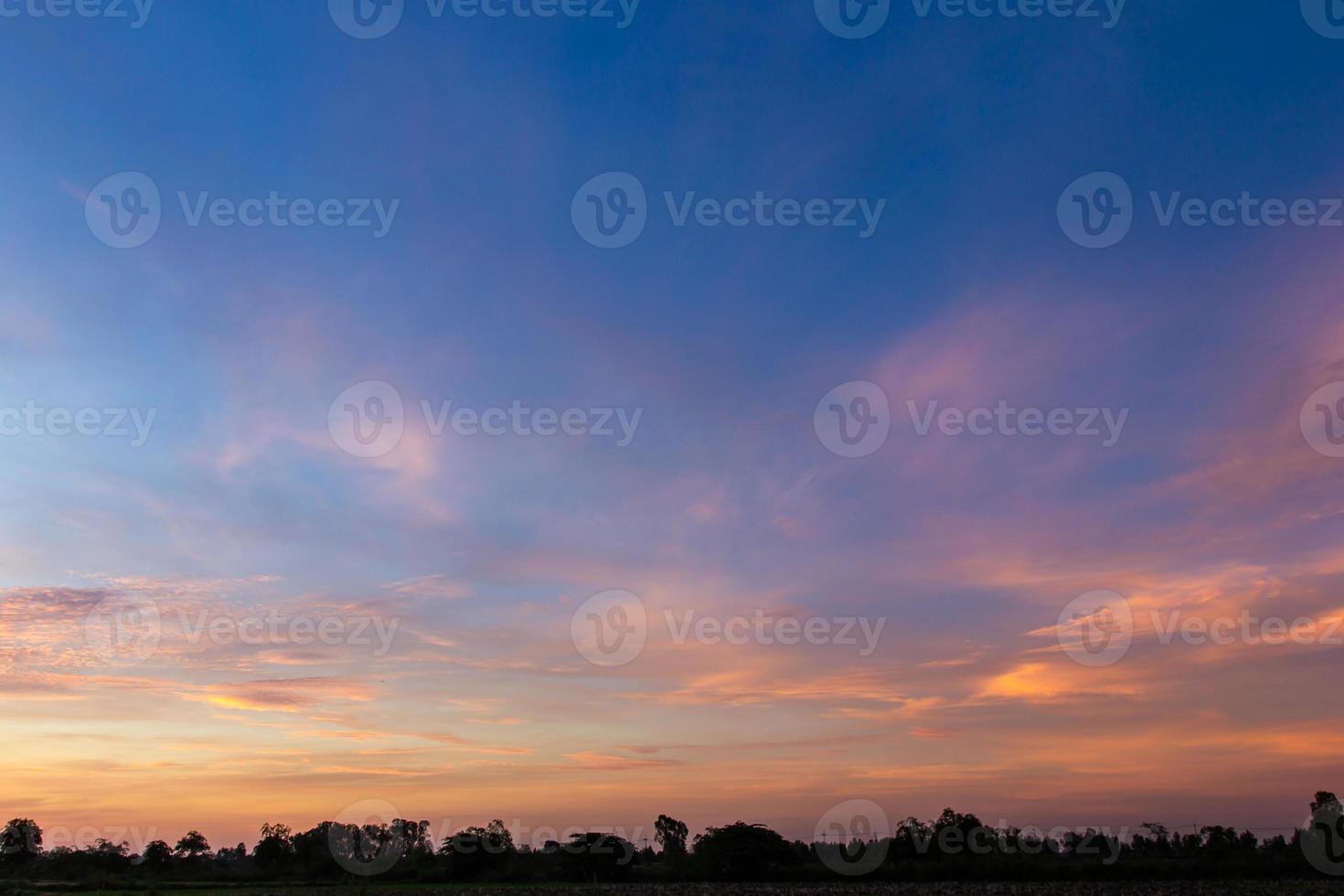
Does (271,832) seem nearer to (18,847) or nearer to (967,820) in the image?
(18,847)

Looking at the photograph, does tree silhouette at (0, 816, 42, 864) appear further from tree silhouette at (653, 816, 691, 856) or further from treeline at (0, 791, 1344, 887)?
tree silhouette at (653, 816, 691, 856)

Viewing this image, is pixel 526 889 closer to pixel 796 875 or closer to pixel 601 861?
pixel 601 861

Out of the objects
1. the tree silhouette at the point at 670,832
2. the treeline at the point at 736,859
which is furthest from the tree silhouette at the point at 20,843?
the tree silhouette at the point at 670,832

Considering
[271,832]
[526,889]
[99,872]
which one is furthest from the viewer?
[271,832]

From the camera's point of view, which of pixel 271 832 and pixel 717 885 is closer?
pixel 717 885

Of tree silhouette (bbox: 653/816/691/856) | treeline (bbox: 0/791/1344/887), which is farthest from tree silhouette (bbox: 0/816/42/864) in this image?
tree silhouette (bbox: 653/816/691/856)

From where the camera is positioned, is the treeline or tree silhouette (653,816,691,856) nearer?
the treeline

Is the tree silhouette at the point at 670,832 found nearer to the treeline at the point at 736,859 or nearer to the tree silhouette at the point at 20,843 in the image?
the treeline at the point at 736,859

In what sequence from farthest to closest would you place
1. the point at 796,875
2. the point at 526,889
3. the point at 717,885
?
1. the point at 796,875
2. the point at 717,885
3. the point at 526,889

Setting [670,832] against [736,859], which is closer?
[736,859]

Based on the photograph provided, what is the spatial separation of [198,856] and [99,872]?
25.9 meters

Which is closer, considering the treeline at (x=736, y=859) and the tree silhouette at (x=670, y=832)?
the treeline at (x=736, y=859)

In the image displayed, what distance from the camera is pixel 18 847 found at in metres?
138

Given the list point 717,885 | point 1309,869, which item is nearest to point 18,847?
point 717,885
